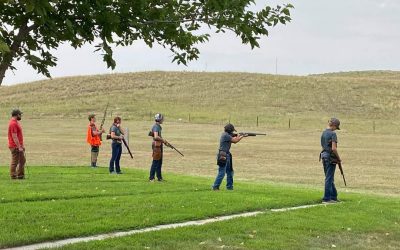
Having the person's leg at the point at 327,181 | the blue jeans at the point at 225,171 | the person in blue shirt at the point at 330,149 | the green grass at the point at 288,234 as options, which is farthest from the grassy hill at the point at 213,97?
the green grass at the point at 288,234

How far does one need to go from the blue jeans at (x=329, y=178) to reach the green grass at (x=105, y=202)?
440mm

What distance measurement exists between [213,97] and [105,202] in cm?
7098

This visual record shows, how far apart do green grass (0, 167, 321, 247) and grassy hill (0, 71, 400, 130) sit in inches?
1862

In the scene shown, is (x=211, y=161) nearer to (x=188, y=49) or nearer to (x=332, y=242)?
(x=332, y=242)

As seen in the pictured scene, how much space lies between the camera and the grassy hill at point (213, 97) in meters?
72.1

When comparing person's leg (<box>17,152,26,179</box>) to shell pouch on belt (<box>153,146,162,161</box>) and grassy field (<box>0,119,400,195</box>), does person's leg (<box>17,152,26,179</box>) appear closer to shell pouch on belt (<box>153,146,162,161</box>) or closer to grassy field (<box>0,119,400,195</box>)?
shell pouch on belt (<box>153,146,162,161</box>)

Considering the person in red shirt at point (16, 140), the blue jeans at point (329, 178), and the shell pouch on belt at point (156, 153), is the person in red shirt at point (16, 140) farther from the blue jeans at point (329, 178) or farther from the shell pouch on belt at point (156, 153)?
the blue jeans at point (329, 178)

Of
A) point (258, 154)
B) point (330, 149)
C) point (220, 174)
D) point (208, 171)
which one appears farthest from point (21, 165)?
point (258, 154)

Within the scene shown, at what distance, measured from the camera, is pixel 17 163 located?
1739cm

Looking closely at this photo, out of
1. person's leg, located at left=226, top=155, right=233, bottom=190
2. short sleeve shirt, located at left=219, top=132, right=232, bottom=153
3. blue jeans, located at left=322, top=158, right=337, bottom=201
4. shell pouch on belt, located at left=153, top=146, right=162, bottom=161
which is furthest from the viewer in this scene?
shell pouch on belt, located at left=153, top=146, right=162, bottom=161

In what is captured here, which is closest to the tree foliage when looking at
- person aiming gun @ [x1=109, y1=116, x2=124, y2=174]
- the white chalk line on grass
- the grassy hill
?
the white chalk line on grass

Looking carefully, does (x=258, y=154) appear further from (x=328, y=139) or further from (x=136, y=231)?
(x=136, y=231)

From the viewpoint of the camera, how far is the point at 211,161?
31.0 metres

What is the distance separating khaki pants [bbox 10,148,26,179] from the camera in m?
16.9
